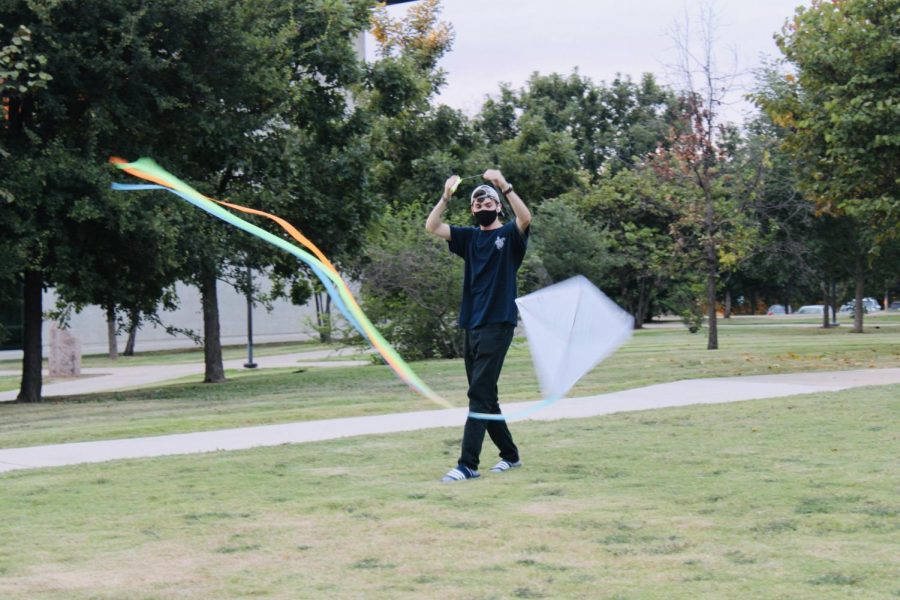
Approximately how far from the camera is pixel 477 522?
22.7 feet

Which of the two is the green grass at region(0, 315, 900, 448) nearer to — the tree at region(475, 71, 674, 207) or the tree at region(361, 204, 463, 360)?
the tree at region(361, 204, 463, 360)

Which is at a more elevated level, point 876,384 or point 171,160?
point 171,160

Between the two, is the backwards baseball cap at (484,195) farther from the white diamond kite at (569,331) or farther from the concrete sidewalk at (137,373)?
the concrete sidewalk at (137,373)

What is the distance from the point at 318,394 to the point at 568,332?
10785 millimetres

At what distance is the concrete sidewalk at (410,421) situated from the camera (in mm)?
10758

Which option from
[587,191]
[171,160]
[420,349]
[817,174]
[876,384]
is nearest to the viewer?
[876,384]

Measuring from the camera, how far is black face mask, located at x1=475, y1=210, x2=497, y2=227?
8.45 m

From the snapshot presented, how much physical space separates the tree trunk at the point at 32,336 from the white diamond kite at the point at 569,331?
45.6 feet

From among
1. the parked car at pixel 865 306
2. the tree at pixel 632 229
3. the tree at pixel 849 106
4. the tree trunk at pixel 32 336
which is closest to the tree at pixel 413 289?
the tree at pixel 632 229

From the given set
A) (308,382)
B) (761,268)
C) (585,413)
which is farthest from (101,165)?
(761,268)

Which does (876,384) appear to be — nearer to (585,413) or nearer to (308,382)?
(585,413)

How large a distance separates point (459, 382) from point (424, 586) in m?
13.3

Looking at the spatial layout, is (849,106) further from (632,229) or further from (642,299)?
(642,299)

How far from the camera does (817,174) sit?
23266mm
